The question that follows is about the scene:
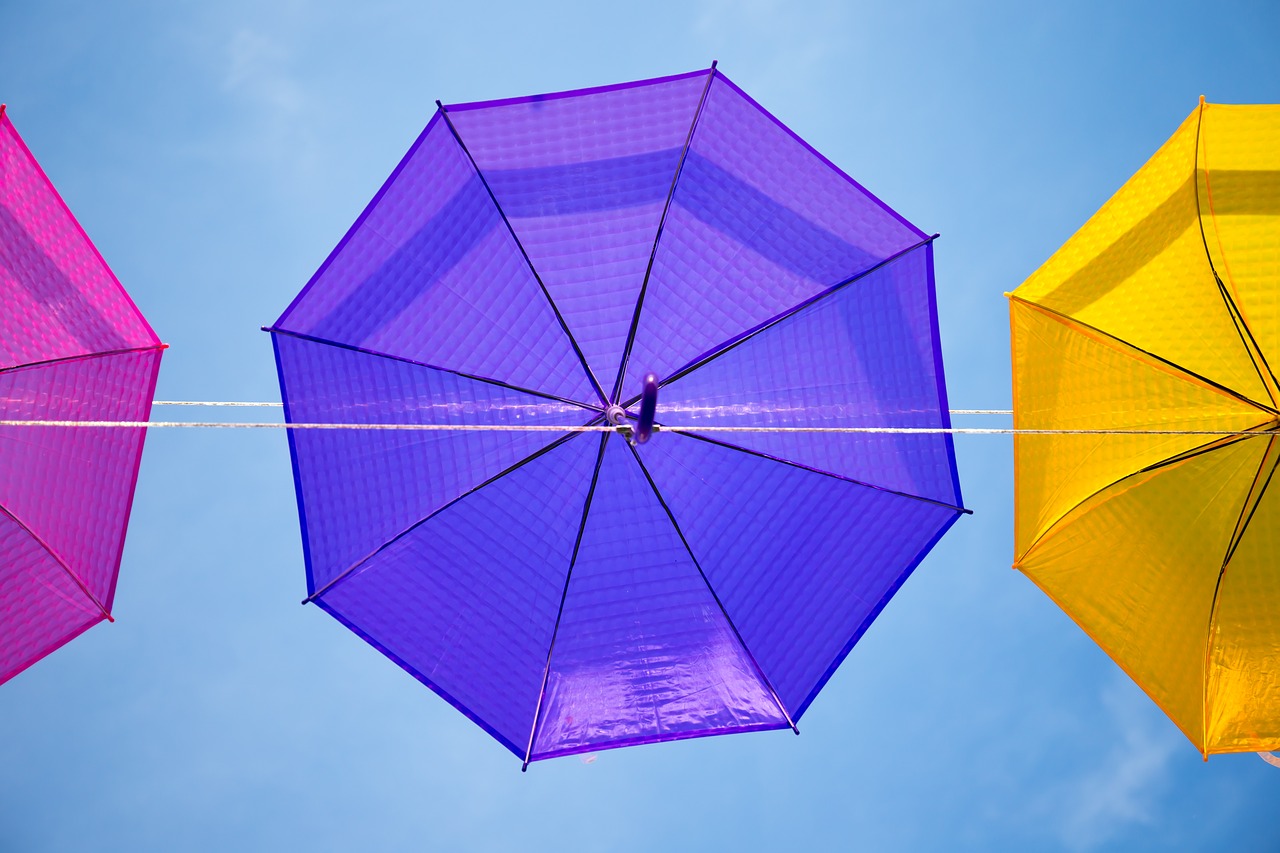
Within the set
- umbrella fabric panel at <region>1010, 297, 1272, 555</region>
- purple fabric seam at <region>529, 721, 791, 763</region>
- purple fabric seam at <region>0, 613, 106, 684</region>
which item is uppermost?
umbrella fabric panel at <region>1010, 297, 1272, 555</region>

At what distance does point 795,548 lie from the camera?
4.58 meters

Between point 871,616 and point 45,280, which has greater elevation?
point 45,280

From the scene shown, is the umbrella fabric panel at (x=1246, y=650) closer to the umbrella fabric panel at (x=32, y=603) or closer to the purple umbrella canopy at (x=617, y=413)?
the purple umbrella canopy at (x=617, y=413)

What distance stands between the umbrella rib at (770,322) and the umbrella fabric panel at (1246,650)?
211 centimetres

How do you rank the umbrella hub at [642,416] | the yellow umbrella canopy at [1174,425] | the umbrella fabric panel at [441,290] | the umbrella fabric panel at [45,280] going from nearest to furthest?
the umbrella hub at [642,416] < the umbrella fabric panel at [45,280] < the umbrella fabric panel at [441,290] < the yellow umbrella canopy at [1174,425]

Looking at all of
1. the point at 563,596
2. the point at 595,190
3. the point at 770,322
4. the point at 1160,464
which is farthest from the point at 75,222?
the point at 1160,464

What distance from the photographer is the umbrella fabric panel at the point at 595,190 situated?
4.20 meters

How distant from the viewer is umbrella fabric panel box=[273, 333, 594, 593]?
14.3 ft

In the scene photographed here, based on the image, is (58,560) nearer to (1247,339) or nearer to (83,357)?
(83,357)

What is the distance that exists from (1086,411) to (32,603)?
4.90 meters

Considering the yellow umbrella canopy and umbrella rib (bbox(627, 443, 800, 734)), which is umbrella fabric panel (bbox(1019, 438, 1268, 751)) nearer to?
the yellow umbrella canopy

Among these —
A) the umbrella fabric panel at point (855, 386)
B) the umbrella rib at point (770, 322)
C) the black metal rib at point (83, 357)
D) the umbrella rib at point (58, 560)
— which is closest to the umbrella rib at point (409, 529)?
the umbrella rib at point (770, 322)

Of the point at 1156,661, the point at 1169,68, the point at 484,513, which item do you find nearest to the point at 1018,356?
the point at 1156,661

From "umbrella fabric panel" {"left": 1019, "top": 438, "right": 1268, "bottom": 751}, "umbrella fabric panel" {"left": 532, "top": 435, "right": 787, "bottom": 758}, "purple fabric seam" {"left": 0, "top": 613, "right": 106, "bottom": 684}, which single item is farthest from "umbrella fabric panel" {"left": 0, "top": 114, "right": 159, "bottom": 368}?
"umbrella fabric panel" {"left": 1019, "top": 438, "right": 1268, "bottom": 751}
